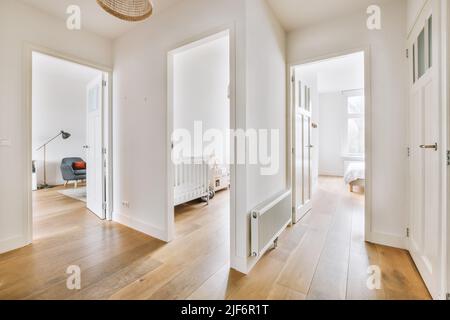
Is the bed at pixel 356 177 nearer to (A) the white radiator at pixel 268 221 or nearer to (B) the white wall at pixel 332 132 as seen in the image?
(B) the white wall at pixel 332 132

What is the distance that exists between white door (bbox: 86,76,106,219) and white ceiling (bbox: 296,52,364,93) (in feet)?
A: 11.2

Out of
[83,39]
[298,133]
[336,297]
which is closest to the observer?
[336,297]

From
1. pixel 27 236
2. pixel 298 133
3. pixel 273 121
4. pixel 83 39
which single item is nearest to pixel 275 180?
pixel 273 121

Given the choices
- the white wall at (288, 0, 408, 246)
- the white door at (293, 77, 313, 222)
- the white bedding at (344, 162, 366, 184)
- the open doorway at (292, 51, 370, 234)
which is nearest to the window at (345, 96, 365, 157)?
the open doorway at (292, 51, 370, 234)

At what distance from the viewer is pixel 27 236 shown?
7.42ft

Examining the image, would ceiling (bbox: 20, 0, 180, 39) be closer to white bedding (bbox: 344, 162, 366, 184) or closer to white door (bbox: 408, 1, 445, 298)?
white door (bbox: 408, 1, 445, 298)

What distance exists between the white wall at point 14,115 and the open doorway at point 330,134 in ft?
10.2

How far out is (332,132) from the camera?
285 inches

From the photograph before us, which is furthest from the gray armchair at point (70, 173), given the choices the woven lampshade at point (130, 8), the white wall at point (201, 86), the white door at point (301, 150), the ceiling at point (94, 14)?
the white door at point (301, 150)

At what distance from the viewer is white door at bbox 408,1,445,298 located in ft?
4.52

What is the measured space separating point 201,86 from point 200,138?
116 centimetres

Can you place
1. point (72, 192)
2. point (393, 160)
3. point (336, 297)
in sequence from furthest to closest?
point (72, 192) < point (393, 160) < point (336, 297)
